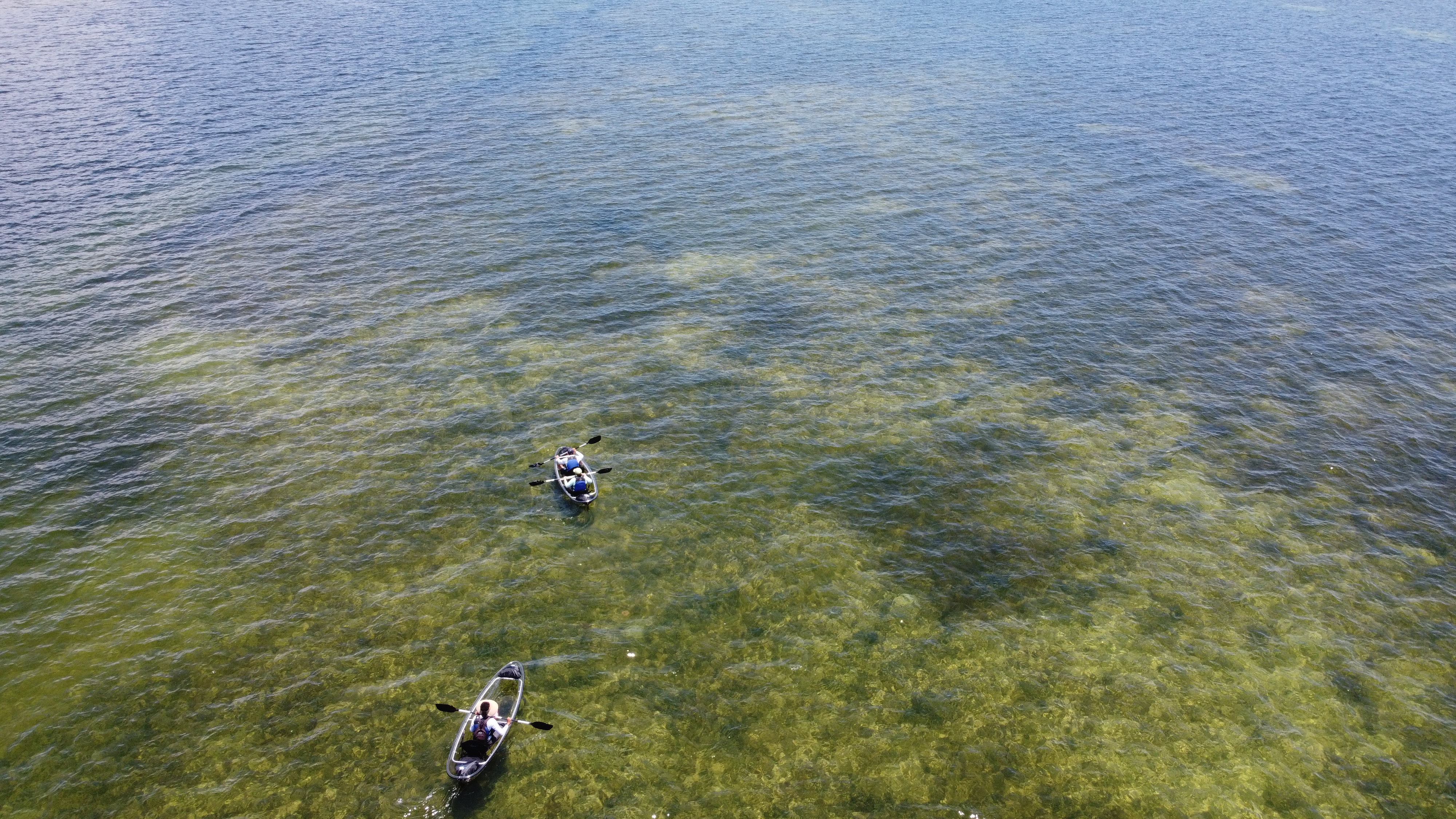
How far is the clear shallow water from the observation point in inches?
1310

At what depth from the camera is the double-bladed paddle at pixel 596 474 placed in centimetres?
4548

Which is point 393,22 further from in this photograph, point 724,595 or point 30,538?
point 724,595

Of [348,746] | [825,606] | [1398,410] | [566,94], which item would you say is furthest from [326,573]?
[566,94]

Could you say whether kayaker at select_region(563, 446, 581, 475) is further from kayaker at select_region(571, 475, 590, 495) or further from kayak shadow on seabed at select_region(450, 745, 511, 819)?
kayak shadow on seabed at select_region(450, 745, 511, 819)

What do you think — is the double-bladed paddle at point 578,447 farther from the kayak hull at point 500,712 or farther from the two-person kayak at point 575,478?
the kayak hull at point 500,712

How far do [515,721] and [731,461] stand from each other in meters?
20.6

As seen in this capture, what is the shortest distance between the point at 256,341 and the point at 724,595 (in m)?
42.1

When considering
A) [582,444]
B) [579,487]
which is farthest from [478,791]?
[582,444]

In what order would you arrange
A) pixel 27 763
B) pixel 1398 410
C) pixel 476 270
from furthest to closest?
pixel 476 270 → pixel 1398 410 → pixel 27 763

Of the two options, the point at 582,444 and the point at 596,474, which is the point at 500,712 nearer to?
the point at 596,474

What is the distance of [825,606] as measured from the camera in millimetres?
39500

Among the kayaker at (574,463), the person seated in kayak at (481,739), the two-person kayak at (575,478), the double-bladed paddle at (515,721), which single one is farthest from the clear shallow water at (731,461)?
the kayaker at (574,463)

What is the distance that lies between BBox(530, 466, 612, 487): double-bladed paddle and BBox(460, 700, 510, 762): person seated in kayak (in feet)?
50.7

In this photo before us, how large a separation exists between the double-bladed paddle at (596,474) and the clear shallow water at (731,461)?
0.75m
